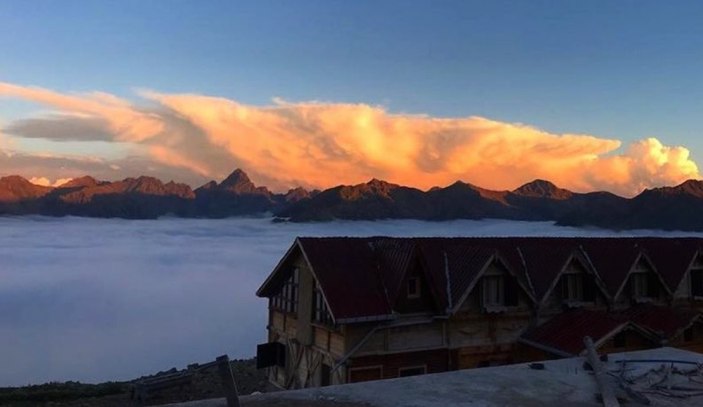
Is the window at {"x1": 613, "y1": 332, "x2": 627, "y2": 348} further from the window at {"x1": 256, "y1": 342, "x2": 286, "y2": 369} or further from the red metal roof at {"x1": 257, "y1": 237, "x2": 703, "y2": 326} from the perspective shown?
the window at {"x1": 256, "y1": 342, "x2": 286, "y2": 369}

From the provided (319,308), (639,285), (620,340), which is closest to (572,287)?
(620,340)

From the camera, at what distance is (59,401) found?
40.8 m

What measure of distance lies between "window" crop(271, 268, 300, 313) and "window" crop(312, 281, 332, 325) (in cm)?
199

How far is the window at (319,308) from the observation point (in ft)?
84.2

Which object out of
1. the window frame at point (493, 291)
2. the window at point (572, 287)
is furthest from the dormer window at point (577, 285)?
the window frame at point (493, 291)

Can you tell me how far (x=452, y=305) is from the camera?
25969 mm

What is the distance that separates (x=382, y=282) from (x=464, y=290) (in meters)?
3.66

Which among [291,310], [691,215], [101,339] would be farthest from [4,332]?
[691,215]

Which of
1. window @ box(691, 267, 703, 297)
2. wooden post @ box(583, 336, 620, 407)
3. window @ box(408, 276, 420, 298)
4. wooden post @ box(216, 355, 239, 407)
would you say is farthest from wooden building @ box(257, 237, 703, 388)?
wooden post @ box(216, 355, 239, 407)

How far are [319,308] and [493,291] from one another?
8204 mm

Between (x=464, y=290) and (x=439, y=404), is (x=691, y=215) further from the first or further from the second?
(x=439, y=404)

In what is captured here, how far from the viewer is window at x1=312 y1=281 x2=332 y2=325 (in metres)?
25.7

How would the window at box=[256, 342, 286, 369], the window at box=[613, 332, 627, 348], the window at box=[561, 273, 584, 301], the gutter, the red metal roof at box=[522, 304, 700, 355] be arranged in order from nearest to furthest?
the gutter → the red metal roof at box=[522, 304, 700, 355] → the window at box=[613, 332, 627, 348] → the window at box=[561, 273, 584, 301] → the window at box=[256, 342, 286, 369]

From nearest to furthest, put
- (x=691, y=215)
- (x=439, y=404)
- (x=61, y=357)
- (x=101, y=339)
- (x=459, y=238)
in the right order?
(x=439, y=404), (x=459, y=238), (x=61, y=357), (x=101, y=339), (x=691, y=215)
